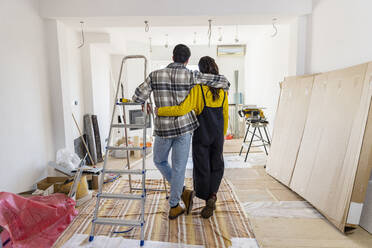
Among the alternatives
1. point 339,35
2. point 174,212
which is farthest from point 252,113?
point 174,212

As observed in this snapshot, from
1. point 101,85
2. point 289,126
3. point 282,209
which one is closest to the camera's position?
point 282,209

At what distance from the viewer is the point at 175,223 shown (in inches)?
91.2

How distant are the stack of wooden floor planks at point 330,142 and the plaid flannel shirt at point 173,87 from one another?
1.22 m

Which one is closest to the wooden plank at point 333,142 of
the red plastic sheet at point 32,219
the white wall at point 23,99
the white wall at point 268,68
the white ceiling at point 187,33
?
the white wall at point 268,68

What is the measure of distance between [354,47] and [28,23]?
366 cm

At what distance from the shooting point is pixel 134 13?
3266 mm

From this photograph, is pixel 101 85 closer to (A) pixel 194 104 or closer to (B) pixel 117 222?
(A) pixel 194 104

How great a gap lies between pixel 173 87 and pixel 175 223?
1278 millimetres

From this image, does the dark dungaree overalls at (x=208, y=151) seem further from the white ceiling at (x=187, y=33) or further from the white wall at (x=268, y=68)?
the white ceiling at (x=187, y=33)

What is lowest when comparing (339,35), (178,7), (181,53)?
(181,53)

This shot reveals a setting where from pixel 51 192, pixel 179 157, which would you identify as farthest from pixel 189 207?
pixel 51 192

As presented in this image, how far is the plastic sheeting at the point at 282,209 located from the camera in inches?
97.1

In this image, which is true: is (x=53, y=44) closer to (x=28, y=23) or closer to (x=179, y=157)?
(x=28, y=23)

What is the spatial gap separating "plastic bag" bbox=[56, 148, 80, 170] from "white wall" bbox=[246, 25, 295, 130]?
11.1ft
